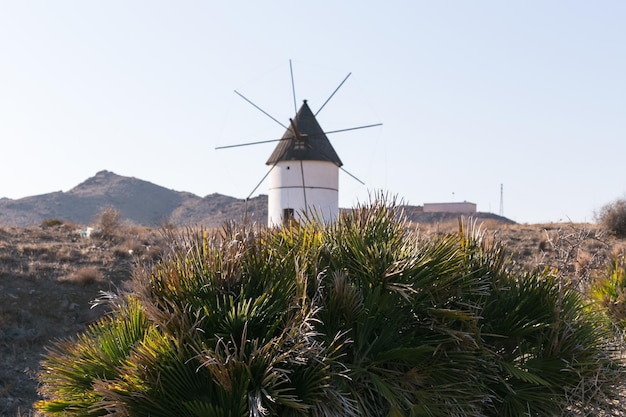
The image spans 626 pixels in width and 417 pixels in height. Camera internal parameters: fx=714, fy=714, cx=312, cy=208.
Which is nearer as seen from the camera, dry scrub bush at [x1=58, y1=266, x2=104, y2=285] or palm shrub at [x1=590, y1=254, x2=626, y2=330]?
palm shrub at [x1=590, y1=254, x2=626, y2=330]

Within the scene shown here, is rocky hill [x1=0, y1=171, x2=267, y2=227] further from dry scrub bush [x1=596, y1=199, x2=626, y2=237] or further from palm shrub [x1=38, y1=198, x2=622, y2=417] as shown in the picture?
palm shrub [x1=38, y1=198, x2=622, y2=417]

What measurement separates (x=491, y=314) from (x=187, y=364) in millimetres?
3604

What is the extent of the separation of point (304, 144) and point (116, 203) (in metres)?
83.4

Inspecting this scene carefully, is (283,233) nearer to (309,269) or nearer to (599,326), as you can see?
(309,269)

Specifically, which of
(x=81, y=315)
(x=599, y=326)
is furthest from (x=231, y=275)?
(x=81, y=315)

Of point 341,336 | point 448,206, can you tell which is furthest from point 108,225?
point 448,206

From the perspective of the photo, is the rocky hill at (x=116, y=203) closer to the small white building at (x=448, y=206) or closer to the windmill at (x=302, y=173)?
the small white building at (x=448, y=206)

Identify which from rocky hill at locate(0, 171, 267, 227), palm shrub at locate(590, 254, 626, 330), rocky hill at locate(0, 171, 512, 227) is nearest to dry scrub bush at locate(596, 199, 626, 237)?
palm shrub at locate(590, 254, 626, 330)

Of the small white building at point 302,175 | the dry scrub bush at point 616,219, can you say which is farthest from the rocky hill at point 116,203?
the small white building at point 302,175

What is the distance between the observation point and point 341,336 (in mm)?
6918

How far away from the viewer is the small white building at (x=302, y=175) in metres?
33.7

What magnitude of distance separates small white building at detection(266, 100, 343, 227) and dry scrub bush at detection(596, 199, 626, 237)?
15935 millimetres

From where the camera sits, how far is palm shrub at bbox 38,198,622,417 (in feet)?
21.3

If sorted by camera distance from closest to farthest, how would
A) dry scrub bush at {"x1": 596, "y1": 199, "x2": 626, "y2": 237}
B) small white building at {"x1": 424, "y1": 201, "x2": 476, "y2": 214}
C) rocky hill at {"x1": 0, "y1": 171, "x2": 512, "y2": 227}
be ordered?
dry scrub bush at {"x1": 596, "y1": 199, "x2": 626, "y2": 237} → small white building at {"x1": 424, "y1": 201, "x2": 476, "y2": 214} → rocky hill at {"x1": 0, "y1": 171, "x2": 512, "y2": 227}
